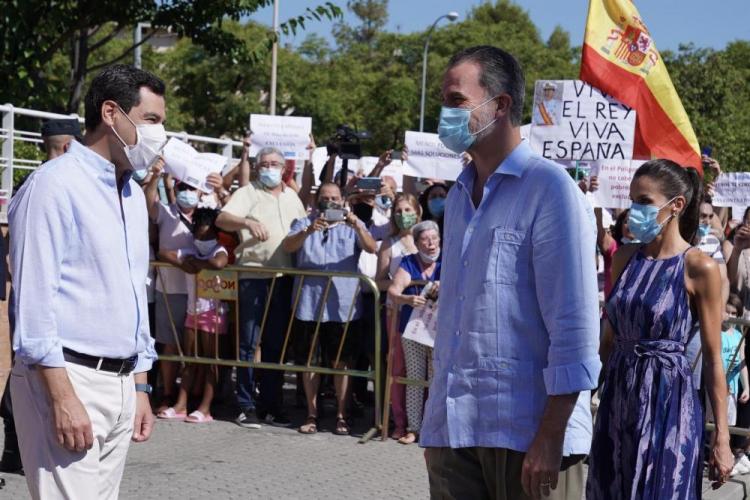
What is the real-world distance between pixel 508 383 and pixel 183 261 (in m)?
6.26

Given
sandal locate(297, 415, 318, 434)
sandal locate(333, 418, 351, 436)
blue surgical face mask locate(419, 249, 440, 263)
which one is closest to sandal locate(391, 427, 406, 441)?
sandal locate(333, 418, 351, 436)

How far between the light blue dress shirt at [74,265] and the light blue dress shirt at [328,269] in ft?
17.4

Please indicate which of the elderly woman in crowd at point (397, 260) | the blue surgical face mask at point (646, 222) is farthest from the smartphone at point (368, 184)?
the blue surgical face mask at point (646, 222)

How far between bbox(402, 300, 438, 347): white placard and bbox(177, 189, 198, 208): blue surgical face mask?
91.6 inches

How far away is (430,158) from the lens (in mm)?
11953

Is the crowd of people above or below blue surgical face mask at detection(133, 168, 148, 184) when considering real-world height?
below

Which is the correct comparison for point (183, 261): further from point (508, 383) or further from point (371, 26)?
point (371, 26)

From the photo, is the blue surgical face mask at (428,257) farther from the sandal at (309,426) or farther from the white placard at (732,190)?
the white placard at (732,190)

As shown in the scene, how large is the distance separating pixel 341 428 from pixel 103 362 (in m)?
5.50

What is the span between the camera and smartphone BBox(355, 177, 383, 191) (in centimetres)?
976

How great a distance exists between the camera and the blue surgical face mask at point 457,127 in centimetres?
331

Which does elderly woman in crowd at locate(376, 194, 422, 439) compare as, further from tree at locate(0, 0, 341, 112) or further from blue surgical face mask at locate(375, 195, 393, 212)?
tree at locate(0, 0, 341, 112)

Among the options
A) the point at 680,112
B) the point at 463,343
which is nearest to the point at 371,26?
the point at 680,112

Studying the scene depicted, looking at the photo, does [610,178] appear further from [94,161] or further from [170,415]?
[94,161]
